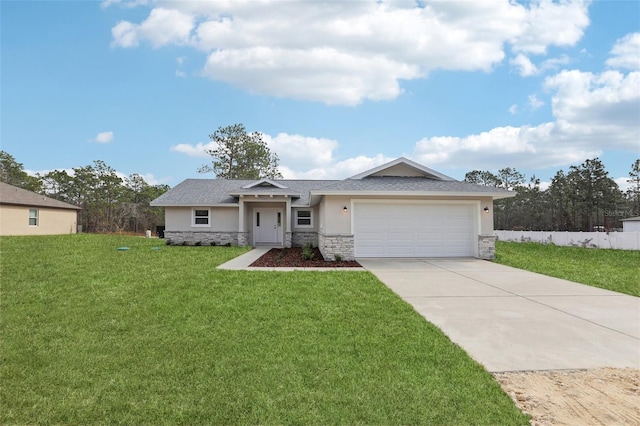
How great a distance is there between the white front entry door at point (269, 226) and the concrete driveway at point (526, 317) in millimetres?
10691

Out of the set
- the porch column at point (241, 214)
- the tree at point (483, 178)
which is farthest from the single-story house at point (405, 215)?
the tree at point (483, 178)

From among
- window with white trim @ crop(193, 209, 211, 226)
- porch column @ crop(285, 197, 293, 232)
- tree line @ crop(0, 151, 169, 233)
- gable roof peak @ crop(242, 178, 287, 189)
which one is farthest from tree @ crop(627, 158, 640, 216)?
tree line @ crop(0, 151, 169, 233)

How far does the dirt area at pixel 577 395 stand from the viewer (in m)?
2.68

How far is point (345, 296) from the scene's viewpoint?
648 centimetres

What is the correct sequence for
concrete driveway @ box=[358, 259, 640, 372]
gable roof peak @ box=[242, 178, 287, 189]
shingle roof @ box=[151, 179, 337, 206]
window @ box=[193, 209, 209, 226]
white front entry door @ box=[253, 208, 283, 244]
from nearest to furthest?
concrete driveway @ box=[358, 259, 640, 372] < shingle roof @ box=[151, 179, 337, 206] < gable roof peak @ box=[242, 178, 287, 189] < window @ box=[193, 209, 209, 226] < white front entry door @ box=[253, 208, 283, 244]

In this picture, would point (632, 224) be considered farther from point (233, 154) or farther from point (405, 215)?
point (233, 154)

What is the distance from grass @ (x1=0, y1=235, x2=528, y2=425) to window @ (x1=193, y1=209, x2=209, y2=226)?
11584mm

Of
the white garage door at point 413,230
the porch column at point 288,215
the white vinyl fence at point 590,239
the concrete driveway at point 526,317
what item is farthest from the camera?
the porch column at point 288,215

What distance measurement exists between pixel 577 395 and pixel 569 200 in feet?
142

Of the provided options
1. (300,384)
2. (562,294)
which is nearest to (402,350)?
(300,384)

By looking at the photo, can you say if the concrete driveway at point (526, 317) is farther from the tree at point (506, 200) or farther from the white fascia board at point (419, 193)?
the tree at point (506, 200)

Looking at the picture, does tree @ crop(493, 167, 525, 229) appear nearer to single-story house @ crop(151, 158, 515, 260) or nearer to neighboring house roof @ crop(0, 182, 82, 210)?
single-story house @ crop(151, 158, 515, 260)

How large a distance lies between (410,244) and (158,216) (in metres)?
33.7

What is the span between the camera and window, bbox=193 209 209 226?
18344mm
